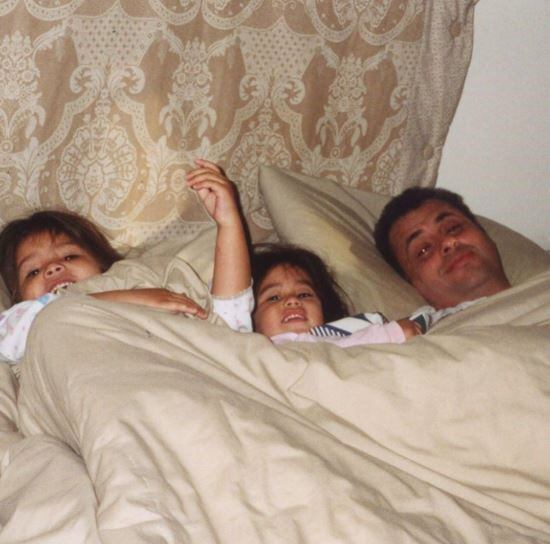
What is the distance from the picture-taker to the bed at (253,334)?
94 cm

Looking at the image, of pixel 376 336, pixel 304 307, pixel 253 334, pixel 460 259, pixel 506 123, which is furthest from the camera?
pixel 506 123

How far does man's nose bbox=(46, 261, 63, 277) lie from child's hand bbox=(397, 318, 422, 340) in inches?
27.3

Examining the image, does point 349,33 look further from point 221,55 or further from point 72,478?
point 72,478

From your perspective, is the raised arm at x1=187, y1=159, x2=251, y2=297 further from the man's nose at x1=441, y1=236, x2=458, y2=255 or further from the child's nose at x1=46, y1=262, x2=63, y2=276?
the man's nose at x1=441, y1=236, x2=458, y2=255

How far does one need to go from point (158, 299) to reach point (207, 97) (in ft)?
1.91

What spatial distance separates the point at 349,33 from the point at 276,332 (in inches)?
31.8

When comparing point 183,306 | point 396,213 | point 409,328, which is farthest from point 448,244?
point 183,306

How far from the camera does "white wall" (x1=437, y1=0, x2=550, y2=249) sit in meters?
2.11

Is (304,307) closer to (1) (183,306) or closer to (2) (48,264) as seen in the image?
(1) (183,306)

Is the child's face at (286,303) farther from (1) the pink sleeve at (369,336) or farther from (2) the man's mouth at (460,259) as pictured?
(2) the man's mouth at (460,259)

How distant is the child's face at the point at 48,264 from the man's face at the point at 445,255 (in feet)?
2.30

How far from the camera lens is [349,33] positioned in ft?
6.23

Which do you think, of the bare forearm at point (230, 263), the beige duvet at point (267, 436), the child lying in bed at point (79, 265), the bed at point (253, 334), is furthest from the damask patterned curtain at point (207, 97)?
the beige duvet at point (267, 436)

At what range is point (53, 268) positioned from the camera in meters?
1.59
